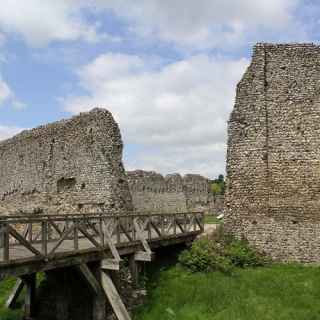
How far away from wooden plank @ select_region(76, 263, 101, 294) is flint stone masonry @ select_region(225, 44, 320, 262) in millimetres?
6625

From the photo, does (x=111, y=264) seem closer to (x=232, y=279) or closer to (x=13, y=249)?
(x=13, y=249)

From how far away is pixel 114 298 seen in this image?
11.9 m

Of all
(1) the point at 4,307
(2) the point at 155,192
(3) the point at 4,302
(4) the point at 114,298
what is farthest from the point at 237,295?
(2) the point at 155,192

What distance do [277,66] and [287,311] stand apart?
838cm

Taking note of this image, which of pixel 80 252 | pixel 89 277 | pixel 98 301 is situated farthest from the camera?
pixel 98 301

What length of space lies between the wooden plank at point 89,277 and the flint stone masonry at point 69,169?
6544 mm

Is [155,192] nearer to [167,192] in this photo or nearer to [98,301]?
[167,192]

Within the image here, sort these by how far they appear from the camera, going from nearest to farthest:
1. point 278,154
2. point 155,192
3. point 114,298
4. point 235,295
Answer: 1. point 114,298
2. point 235,295
3. point 278,154
4. point 155,192

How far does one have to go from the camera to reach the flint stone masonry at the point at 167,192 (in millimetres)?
32000

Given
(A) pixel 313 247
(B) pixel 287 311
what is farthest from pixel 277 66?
(B) pixel 287 311

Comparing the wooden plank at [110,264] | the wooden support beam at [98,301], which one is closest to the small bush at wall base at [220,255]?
the wooden support beam at [98,301]

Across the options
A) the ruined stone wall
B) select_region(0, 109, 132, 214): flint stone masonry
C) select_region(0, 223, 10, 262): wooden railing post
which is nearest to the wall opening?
select_region(0, 109, 132, 214): flint stone masonry

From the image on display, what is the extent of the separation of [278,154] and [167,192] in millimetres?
19318

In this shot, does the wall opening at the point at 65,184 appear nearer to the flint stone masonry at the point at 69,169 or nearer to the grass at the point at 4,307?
the flint stone masonry at the point at 69,169
